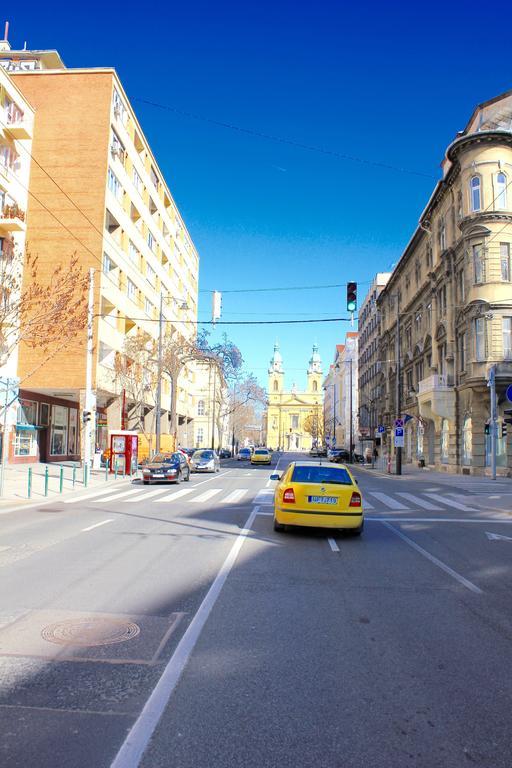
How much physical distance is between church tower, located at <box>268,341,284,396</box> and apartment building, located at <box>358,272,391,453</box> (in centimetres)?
7177

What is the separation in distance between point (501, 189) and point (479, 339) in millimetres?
7935

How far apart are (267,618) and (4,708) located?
2.66 m

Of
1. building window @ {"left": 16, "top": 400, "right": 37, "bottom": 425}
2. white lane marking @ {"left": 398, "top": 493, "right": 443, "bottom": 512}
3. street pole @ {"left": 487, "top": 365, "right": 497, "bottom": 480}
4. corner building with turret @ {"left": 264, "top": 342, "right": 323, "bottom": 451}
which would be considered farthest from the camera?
corner building with turret @ {"left": 264, "top": 342, "right": 323, "bottom": 451}

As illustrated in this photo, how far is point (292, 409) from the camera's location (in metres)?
151

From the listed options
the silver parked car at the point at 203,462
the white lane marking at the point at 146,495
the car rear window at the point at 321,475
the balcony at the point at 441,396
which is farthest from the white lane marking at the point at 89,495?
the balcony at the point at 441,396

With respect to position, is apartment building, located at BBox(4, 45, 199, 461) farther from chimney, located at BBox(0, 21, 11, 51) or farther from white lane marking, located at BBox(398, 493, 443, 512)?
white lane marking, located at BBox(398, 493, 443, 512)

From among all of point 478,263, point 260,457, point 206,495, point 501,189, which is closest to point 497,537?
point 206,495

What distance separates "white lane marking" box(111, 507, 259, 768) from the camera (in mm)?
3230

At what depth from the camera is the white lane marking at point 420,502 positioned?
17247mm

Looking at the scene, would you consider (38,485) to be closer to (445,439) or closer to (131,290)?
(131,290)

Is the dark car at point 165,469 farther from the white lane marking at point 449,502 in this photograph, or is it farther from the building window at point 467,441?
the building window at point 467,441

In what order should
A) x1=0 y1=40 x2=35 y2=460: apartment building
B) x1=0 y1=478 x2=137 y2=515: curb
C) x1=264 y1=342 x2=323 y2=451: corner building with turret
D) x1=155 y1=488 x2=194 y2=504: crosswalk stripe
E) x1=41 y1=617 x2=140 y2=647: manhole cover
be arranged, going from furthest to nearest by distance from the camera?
1. x1=264 y1=342 x2=323 y2=451: corner building with turret
2. x1=0 y1=40 x2=35 y2=460: apartment building
3. x1=155 y1=488 x2=194 y2=504: crosswalk stripe
4. x1=0 y1=478 x2=137 y2=515: curb
5. x1=41 y1=617 x2=140 y2=647: manhole cover

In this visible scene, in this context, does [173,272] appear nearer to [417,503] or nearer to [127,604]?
[417,503]

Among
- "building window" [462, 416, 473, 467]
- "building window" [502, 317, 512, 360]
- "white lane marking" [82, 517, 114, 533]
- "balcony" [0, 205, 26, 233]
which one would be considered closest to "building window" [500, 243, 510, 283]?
"building window" [502, 317, 512, 360]
